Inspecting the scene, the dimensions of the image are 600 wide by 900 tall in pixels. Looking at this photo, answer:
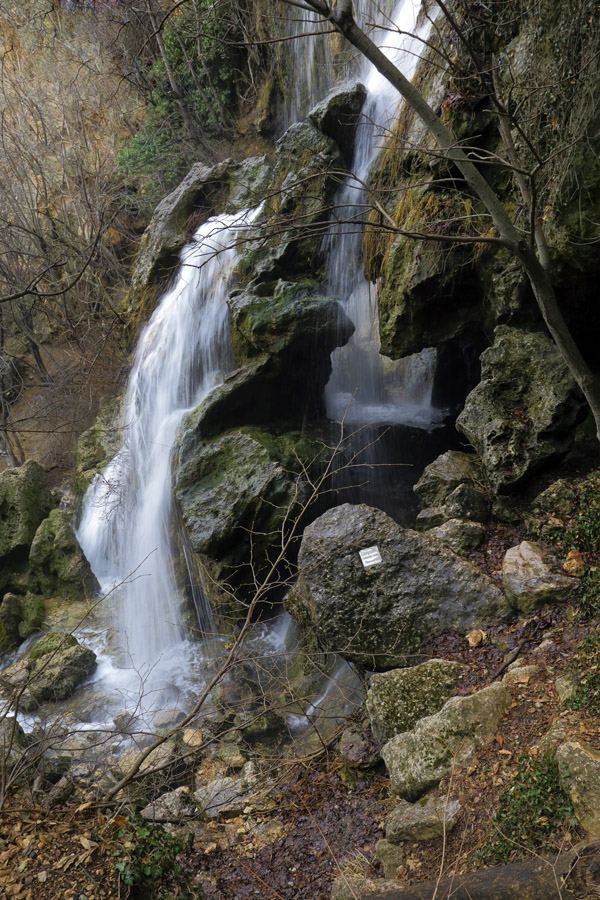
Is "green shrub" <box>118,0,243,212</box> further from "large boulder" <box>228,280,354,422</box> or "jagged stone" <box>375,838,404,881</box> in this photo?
"jagged stone" <box>375,838,404,881</box>

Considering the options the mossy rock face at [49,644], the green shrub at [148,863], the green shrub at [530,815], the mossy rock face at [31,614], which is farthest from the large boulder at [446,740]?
the mossy rock face at [31,614]

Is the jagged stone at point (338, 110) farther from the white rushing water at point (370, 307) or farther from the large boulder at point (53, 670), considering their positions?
the large boulder at point (53, 670)

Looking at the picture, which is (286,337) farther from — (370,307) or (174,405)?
(174,405)

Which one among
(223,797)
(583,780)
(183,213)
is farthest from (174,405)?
(583,780)

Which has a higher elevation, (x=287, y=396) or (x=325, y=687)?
(x=287, y=396)

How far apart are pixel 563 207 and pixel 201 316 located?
6.37 meters

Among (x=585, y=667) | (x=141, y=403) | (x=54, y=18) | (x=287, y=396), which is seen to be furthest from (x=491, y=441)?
(x=54, y=18)

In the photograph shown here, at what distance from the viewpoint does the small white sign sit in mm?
5344

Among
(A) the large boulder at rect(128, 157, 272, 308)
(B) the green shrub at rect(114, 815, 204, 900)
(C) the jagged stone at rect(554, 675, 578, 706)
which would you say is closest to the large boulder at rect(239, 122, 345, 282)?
(A) the large boulder at rect(128, 157, 272, 308)

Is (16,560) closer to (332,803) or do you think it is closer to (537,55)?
(332,803)

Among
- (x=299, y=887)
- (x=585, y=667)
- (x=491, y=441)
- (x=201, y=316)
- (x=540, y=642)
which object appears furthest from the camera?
(x=201, y=316)

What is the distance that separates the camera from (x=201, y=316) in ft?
33.1

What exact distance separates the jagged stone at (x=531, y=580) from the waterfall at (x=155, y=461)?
Result: 554 centimetres

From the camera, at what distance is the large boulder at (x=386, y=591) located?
5.11 m
